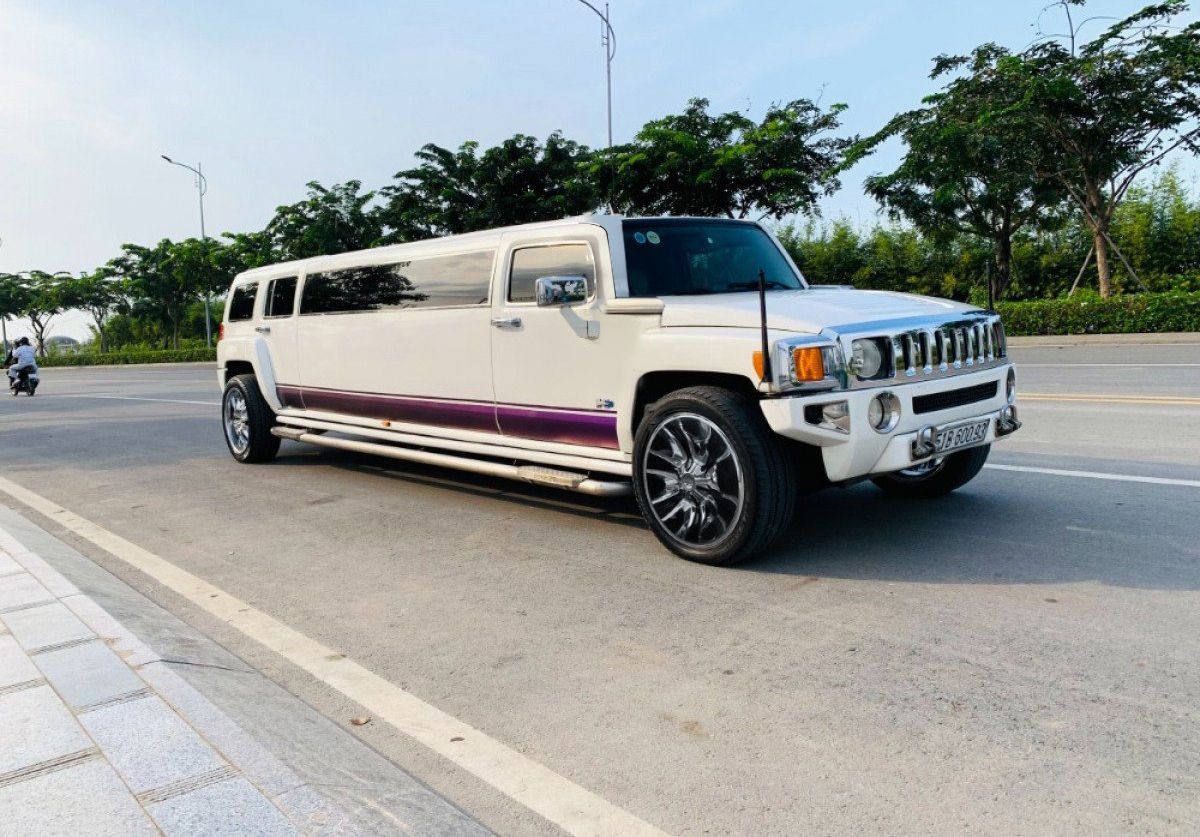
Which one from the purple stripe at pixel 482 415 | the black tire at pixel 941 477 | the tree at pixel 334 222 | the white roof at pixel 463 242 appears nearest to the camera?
the purple stripe at pixel 482 415

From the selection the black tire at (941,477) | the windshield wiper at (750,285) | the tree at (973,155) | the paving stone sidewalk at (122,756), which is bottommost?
the paving stone sidewalk at (122,756)

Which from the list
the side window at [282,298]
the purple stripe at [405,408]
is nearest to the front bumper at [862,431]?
the purple stripe at [405,408]

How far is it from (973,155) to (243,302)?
22.1 meters

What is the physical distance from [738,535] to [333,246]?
4392 centimetres

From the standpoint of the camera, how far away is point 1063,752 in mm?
2729

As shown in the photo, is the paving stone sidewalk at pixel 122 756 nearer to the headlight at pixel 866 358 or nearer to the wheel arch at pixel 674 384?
the wheel arch at pixel 674 384

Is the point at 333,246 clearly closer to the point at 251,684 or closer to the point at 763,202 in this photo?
the point at 763,202

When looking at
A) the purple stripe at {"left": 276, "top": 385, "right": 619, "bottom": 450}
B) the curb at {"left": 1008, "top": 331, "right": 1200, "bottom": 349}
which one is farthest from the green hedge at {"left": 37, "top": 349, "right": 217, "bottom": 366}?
the purple stripe at {"left": 276, "top": 385, "right": 619, "bottom": 450}

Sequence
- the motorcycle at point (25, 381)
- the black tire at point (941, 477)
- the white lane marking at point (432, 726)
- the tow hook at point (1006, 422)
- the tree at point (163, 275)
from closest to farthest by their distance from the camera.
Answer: the white lane marking at point (432, 726) < the tow hook at point (1006, 422) < the black tire at point (941, 477) < the motorcycle at point (25, 381) < the tree at point (163, 275)

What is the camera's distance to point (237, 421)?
9141 mm

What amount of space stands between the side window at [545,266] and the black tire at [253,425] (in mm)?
3959

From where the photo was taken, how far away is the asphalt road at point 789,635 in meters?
2.61

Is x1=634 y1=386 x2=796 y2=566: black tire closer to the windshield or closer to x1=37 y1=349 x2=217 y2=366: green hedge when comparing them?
the windshield

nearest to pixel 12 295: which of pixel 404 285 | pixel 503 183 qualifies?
pixel 503 183
